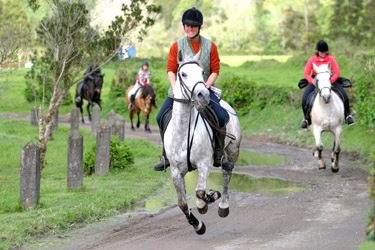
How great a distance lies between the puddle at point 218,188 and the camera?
45.3 feet

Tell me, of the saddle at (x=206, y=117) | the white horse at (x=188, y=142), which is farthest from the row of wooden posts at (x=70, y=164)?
the white horse at (x=188, y=142)

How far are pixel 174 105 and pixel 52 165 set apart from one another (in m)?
9.72

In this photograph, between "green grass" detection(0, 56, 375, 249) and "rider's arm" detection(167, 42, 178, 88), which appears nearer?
"rider's arm" detection(167, 42, 178, 88)

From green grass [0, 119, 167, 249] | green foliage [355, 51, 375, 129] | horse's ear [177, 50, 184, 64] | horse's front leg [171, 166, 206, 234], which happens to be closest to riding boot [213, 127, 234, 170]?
horse's front leg [171, 166, 206, 234]

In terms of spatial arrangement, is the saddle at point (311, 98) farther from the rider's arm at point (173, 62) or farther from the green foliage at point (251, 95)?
the green foliage at point (251, 95)

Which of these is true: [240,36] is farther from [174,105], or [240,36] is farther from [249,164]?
[174,105]

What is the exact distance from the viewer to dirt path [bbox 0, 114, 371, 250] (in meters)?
10.3

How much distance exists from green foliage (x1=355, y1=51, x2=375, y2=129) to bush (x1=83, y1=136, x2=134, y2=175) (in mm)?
7346

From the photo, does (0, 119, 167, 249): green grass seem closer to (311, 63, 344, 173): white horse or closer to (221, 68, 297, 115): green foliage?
(311, 63, 344, 173): white horse

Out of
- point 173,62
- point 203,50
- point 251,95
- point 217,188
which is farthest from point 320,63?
point 251,95

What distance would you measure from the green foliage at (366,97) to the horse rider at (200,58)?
35.9 feet

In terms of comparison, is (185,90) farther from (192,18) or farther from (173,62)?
(192,18)

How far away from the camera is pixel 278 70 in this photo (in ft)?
148

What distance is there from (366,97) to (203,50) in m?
12.2
